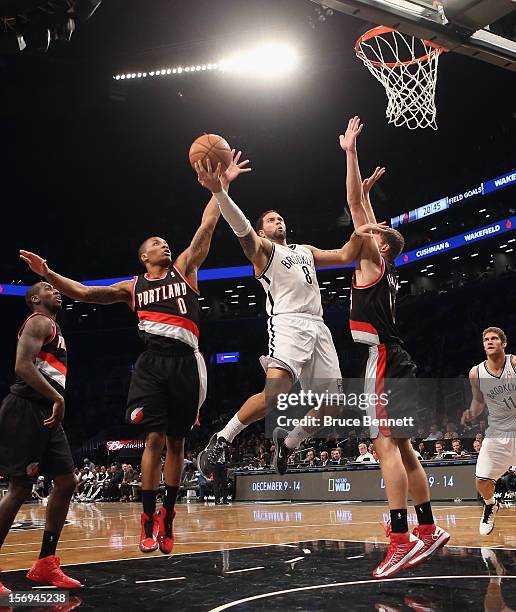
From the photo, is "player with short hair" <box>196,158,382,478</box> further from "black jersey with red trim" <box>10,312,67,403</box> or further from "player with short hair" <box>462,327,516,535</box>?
"player with short hair" <box>462,327,516,535</box>

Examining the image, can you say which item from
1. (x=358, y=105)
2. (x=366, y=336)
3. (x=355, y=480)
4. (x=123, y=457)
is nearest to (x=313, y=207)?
(x=358, y=105)

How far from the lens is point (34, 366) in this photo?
506cm

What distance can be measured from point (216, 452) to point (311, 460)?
12036 millimetres

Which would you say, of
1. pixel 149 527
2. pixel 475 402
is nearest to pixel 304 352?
pixel 149 527

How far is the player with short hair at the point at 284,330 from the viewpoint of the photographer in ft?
16.5

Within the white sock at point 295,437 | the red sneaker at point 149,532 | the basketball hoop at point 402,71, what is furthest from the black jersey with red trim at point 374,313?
the basketball hoop at point 402,71

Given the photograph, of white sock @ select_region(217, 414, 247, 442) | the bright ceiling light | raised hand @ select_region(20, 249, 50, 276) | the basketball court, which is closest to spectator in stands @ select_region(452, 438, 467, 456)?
the basketball court

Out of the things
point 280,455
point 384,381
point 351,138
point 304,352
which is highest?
point 351,138

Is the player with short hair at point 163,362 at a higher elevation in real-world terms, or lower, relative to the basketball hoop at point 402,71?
lower

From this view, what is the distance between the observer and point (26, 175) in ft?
86.2

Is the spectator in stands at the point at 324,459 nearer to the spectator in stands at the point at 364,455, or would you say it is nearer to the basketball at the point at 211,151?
the spectator in stands at the point at 364,455

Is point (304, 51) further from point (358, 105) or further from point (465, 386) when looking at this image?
point (465, 386)

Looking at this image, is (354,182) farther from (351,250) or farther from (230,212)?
(230,212)

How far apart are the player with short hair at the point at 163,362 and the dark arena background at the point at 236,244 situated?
699 millimetres
